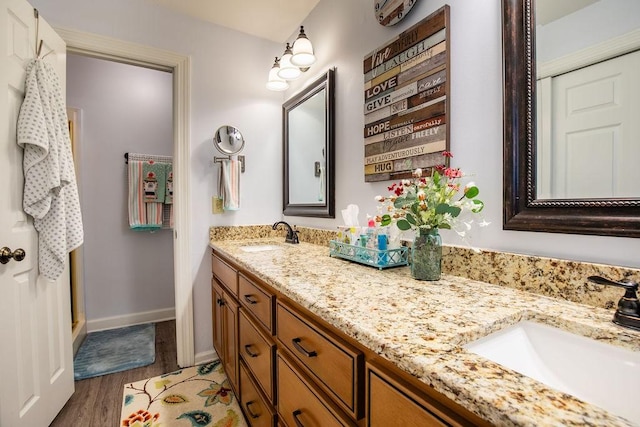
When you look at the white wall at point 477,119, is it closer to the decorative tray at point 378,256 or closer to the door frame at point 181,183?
the decorative tray at point 378,256

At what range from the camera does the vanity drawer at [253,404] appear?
111 cm

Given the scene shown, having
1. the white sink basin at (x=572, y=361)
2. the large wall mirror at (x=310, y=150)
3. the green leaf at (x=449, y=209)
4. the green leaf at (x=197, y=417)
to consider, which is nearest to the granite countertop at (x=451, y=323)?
the white sink basin at (x=572, y=361)

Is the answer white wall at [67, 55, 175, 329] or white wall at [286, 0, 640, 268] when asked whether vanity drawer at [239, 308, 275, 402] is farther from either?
white wall at [67, 55, 175, 329]

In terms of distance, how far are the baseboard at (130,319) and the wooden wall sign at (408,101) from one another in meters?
2.58

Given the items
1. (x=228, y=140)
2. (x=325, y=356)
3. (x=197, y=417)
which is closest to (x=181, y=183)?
(x=228, y=140)

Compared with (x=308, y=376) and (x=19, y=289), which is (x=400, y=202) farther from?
(x=19, y=289)

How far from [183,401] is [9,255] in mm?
1134

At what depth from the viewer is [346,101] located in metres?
1.74

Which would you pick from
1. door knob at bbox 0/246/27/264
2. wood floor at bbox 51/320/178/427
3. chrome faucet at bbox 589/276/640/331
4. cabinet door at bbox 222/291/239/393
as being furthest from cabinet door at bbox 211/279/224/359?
chrome faucet at bbox 589/276/640/331

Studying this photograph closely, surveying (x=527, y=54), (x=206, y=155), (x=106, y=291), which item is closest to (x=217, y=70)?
(x=206, y=155)

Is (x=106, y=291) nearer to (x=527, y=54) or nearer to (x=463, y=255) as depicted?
(x=463, y=255)

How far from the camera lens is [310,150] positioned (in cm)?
207

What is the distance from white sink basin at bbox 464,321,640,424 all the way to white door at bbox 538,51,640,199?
37cm

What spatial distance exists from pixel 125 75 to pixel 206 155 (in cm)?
145
